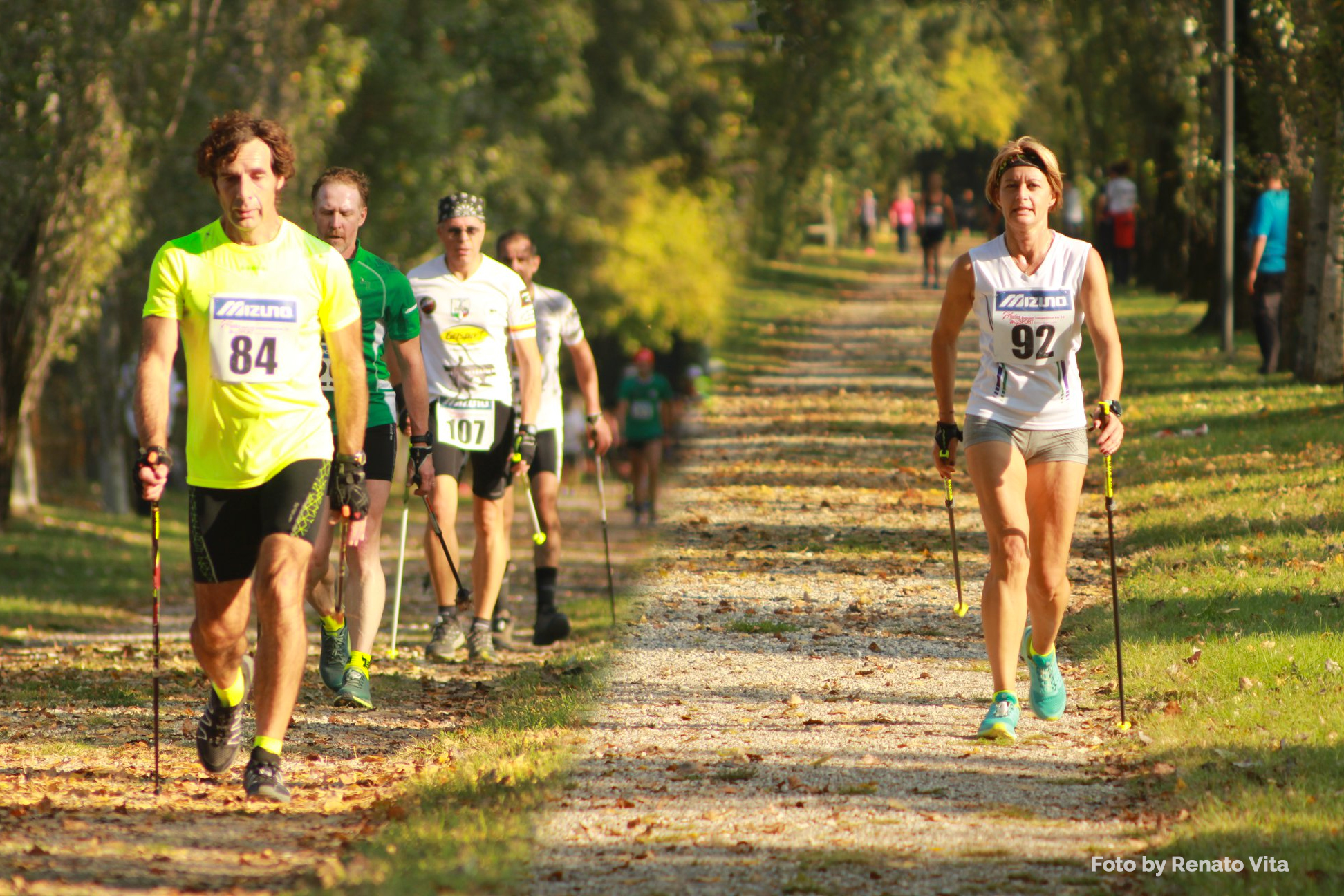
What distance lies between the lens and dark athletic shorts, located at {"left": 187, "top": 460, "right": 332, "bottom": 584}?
5812 mm

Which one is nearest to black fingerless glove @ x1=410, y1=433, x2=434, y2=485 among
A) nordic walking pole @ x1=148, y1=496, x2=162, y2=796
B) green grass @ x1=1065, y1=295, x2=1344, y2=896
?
nordic walking pole @ x1=148, y1=496, x2=162, y2=796

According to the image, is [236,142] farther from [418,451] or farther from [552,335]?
[552,335]

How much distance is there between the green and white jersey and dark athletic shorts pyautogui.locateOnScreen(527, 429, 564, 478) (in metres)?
2.48

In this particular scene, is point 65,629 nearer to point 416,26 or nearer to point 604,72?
point 416,26

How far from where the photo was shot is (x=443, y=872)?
4.79 m

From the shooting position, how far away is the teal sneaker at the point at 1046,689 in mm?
6645

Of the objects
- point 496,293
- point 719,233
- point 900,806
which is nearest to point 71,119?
point 496,293

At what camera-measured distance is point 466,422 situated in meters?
9.39

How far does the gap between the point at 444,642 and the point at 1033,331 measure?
4.68m

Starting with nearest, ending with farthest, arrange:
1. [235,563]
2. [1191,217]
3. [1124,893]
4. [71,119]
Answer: [1124,893] < [235,563] < [71,119] < [1191,217]

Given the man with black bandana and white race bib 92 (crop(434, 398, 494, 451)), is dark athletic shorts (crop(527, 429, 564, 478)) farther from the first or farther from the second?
white race bib 92 (crop(434, 398, 494, 451))

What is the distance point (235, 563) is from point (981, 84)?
195 feet

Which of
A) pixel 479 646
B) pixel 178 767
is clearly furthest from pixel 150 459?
pixel 479 646

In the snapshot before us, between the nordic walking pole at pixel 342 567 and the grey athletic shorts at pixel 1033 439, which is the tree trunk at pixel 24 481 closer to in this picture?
the nordic walking pole at pixel 342 567
